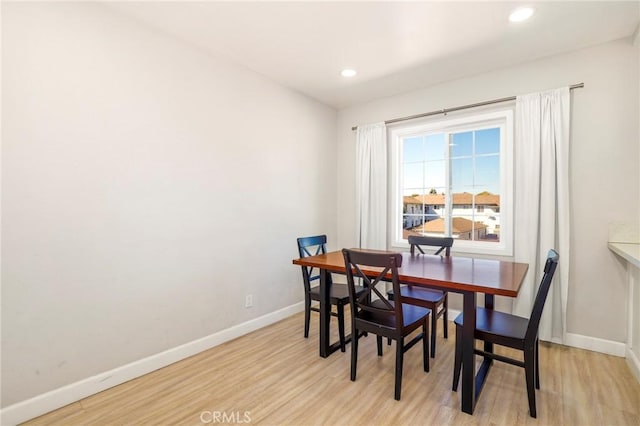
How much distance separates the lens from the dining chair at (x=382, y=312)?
1.98 meters

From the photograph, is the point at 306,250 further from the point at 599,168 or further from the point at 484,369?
the point at 599,168

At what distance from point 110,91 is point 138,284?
139cm

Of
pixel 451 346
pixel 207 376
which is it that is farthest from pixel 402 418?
pixel 207 376

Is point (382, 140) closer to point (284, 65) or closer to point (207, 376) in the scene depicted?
point (284, 65)

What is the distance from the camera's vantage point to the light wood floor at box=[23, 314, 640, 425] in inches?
71.7

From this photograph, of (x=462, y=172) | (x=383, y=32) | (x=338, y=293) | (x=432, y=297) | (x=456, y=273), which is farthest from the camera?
(x=462, y=172)

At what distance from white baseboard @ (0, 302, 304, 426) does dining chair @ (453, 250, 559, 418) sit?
1.98 metres

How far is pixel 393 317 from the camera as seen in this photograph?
2.15 m

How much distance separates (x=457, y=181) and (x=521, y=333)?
6.61 feet

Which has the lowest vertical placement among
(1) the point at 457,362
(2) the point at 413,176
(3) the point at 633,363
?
(3) the point at 633,363

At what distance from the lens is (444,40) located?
2.56 m

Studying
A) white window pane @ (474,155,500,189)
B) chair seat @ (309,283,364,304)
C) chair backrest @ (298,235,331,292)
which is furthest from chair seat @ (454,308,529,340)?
white window pane @ (474,155,500,189)

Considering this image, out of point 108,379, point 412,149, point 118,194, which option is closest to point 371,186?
point 412,149

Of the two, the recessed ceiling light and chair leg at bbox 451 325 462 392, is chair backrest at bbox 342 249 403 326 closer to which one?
chair leg at bbox 451 325 462 392
